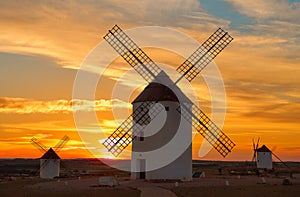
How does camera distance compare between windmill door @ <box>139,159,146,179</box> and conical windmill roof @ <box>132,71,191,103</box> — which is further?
windmill door @ <box>139,159,146,179</box>

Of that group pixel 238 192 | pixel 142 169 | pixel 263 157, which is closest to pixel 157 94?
pixel 142 169

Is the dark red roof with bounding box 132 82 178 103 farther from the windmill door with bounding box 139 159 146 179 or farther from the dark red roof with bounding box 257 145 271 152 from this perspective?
the dark red roof with bounding box 257 145 271 152

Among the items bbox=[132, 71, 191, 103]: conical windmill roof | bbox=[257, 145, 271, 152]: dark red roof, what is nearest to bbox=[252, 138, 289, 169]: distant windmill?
bbox=[257, 145, 271, 152]: dark red roof

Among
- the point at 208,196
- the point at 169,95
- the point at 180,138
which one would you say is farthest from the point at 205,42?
the point at 208,196

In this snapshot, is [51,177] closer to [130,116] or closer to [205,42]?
[130,116]

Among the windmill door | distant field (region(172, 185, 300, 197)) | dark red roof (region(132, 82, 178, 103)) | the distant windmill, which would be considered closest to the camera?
distant field (region(172, 185, 300, 197))

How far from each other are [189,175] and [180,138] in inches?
165

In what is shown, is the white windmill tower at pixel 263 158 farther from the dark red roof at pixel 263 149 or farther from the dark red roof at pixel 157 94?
the dark red roof at pixel 157 94

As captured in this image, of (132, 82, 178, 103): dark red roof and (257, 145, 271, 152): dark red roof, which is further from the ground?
(132, 82, 178, 103): dark red roof

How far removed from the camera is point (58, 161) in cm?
5941

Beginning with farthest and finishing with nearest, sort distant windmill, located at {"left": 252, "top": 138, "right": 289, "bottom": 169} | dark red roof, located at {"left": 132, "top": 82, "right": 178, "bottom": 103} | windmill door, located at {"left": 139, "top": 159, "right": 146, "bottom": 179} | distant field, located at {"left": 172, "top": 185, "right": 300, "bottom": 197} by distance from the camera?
distant windmill, located at {"left": 252, "top": 138, "right": 289, "bottom": 169}, windmill door, located at {"left": 139, "top": 159, "right": 146, "bottom": 179}, dark red roof, located at {"left": 132, "top": 82, "right": 178, "bottom": 103}, distant field, located at {"left": 172, "top": 185, "right": 300, "bottom": 197}

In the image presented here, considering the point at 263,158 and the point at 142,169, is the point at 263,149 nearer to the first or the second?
the point at 263,158

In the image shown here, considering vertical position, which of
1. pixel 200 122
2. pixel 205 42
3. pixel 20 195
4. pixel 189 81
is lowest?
pixel 20 195

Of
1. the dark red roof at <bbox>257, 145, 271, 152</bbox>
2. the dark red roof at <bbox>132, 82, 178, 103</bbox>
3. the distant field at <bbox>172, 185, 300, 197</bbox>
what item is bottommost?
the distant field at <bbox>172, 185, 300, 197</bbox>
